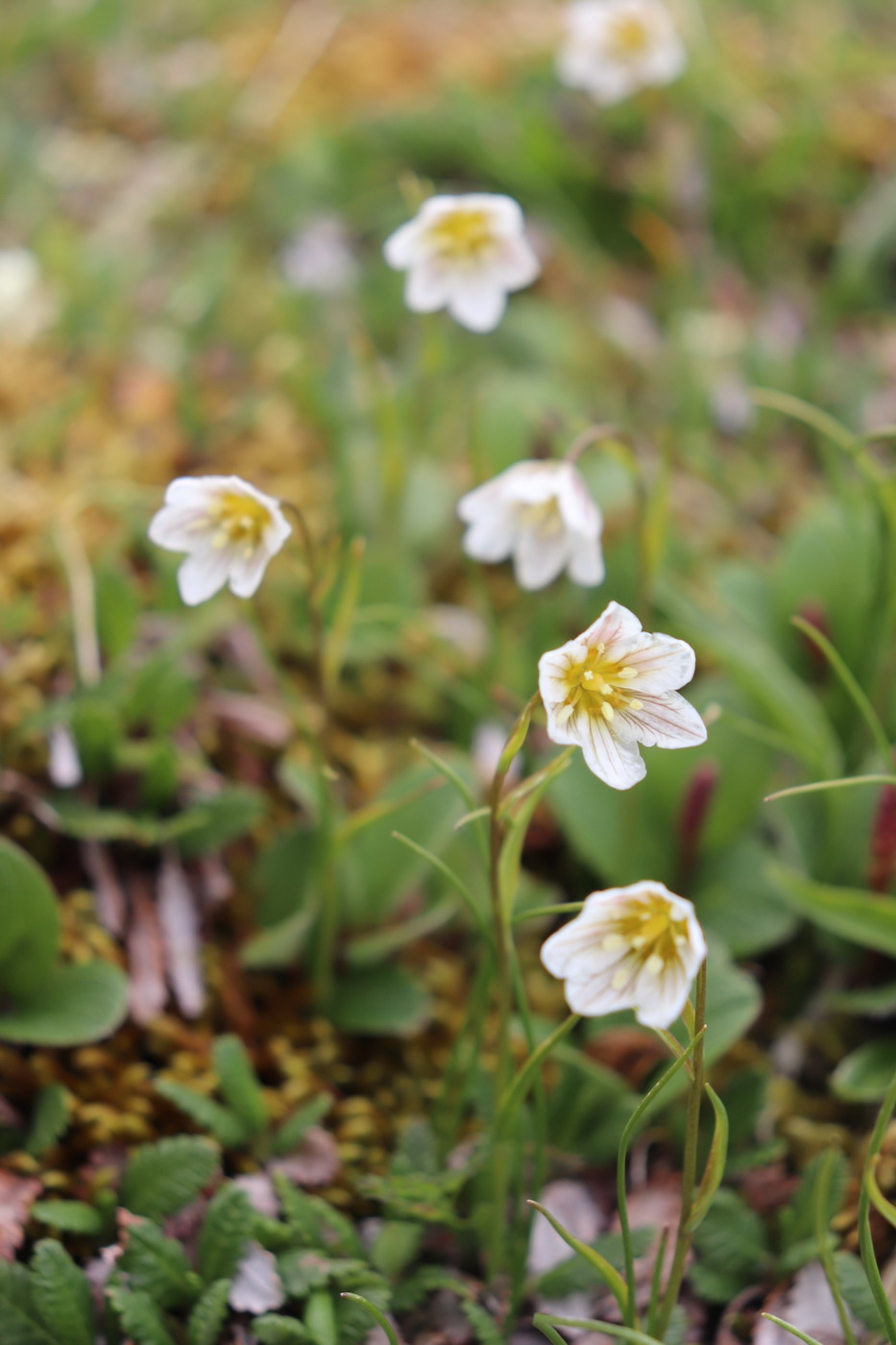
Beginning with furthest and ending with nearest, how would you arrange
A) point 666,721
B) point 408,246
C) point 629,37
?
1. point 629,37
2. point 408,246
3. point 666,721

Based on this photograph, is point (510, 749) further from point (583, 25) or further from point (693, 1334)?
point (583, 25)

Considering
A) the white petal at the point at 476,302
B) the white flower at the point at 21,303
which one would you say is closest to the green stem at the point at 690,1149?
the white petal at the point at 476,302

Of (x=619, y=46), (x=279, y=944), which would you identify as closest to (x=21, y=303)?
(x=619, y=46)

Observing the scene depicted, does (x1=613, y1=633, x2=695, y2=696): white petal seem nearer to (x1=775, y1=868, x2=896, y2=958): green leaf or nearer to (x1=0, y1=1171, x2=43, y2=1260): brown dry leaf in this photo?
(x1=775, y1=868, x2=896, y2=958): green leaf

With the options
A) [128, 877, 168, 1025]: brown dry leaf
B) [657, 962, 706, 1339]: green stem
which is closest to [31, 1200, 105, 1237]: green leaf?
[128, 877, 168, 1025]: brown dry leaf

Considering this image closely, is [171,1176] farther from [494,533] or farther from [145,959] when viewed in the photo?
[494,533]

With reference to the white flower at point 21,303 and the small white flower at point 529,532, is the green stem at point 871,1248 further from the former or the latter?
the white flower at point 21,303

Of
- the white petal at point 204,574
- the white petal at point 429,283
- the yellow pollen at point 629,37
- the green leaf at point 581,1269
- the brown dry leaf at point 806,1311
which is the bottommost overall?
the brown dry leaf at point 806,1311
